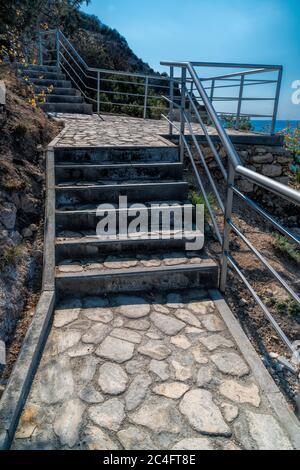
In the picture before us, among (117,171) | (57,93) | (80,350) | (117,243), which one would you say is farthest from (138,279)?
(57,93)

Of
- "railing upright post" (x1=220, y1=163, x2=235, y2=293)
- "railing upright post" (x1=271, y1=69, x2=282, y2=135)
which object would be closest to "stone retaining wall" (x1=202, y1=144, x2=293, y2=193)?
"railing upright post" (x1=271, y1=69, x2=282, y2=135)

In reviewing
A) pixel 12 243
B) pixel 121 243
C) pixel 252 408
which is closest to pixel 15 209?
pixel 12 243

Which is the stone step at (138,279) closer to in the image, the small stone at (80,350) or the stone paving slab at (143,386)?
the stone paving slab at (143,386)

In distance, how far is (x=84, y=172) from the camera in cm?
385

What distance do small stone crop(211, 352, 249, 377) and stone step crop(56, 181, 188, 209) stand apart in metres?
2.00

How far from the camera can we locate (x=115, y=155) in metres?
4.16

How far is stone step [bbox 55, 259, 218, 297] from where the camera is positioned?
271 centimetres

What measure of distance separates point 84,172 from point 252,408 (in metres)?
2.96

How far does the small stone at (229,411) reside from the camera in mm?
1737

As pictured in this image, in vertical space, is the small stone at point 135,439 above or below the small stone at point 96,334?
below

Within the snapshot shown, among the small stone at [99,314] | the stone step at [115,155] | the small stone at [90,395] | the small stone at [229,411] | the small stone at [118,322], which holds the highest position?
the stone step at [115,155]

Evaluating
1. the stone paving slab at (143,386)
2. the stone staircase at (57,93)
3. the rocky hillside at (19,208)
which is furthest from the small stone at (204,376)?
the stone staircase at (57,93)

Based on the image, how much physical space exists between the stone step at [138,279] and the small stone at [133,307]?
→ 12 cm
